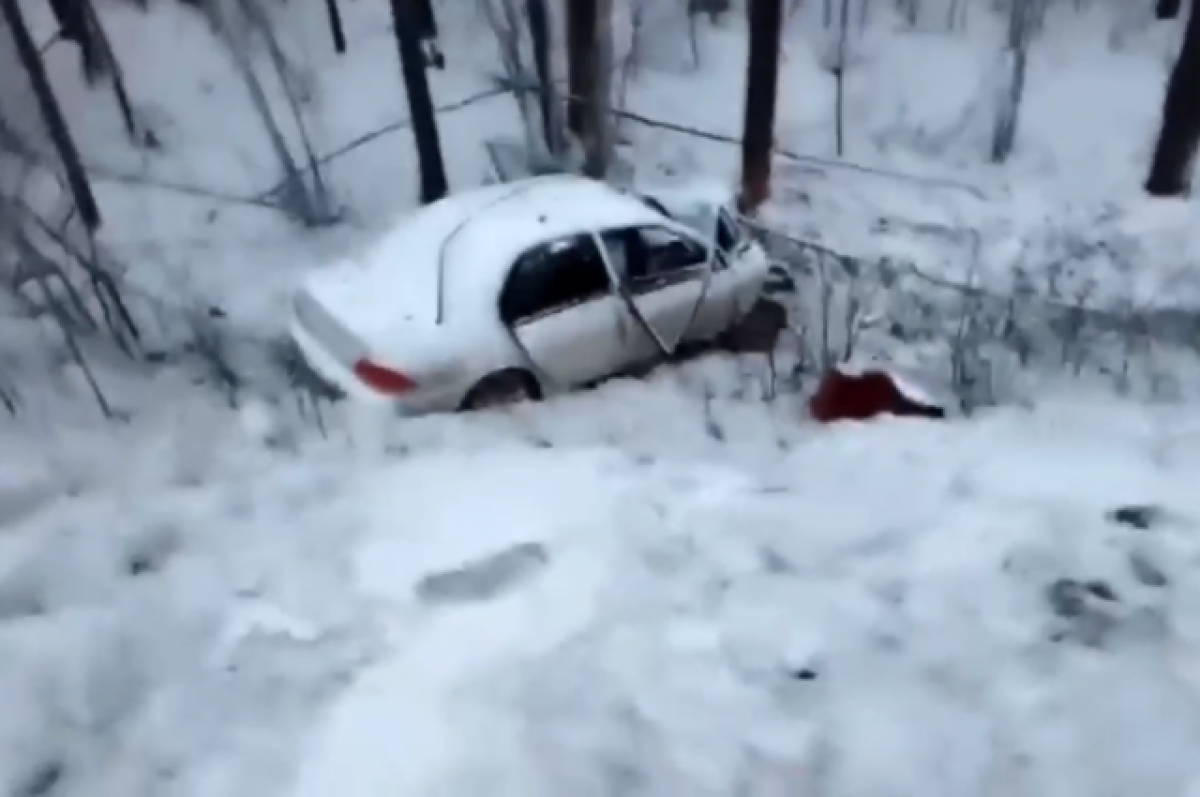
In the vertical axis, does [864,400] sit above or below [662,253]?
below

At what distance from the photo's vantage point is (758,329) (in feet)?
28.4

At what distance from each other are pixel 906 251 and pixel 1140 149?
462cm

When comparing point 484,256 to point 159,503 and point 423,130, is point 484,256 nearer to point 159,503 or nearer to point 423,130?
point 159,503

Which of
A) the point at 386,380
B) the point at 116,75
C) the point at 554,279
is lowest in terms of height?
the point at 386,380

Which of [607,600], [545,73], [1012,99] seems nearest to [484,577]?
[607,600]

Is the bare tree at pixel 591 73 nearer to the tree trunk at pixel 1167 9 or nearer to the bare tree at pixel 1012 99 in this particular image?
the bare tree at pixel 1012 99

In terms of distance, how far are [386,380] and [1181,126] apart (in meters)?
8.22

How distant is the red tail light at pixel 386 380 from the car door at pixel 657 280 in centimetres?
149

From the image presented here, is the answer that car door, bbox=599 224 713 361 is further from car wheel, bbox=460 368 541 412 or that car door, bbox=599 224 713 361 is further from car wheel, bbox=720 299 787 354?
car wheel, bbox=460 368 541 412

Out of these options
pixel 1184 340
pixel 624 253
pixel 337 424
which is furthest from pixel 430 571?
pixel 1184 340

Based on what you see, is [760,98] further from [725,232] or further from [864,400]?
[864,400]

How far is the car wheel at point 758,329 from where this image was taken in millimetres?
8461

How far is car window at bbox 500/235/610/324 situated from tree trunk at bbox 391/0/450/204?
10.6ft

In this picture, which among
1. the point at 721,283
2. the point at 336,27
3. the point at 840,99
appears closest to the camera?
the point at 721,283
